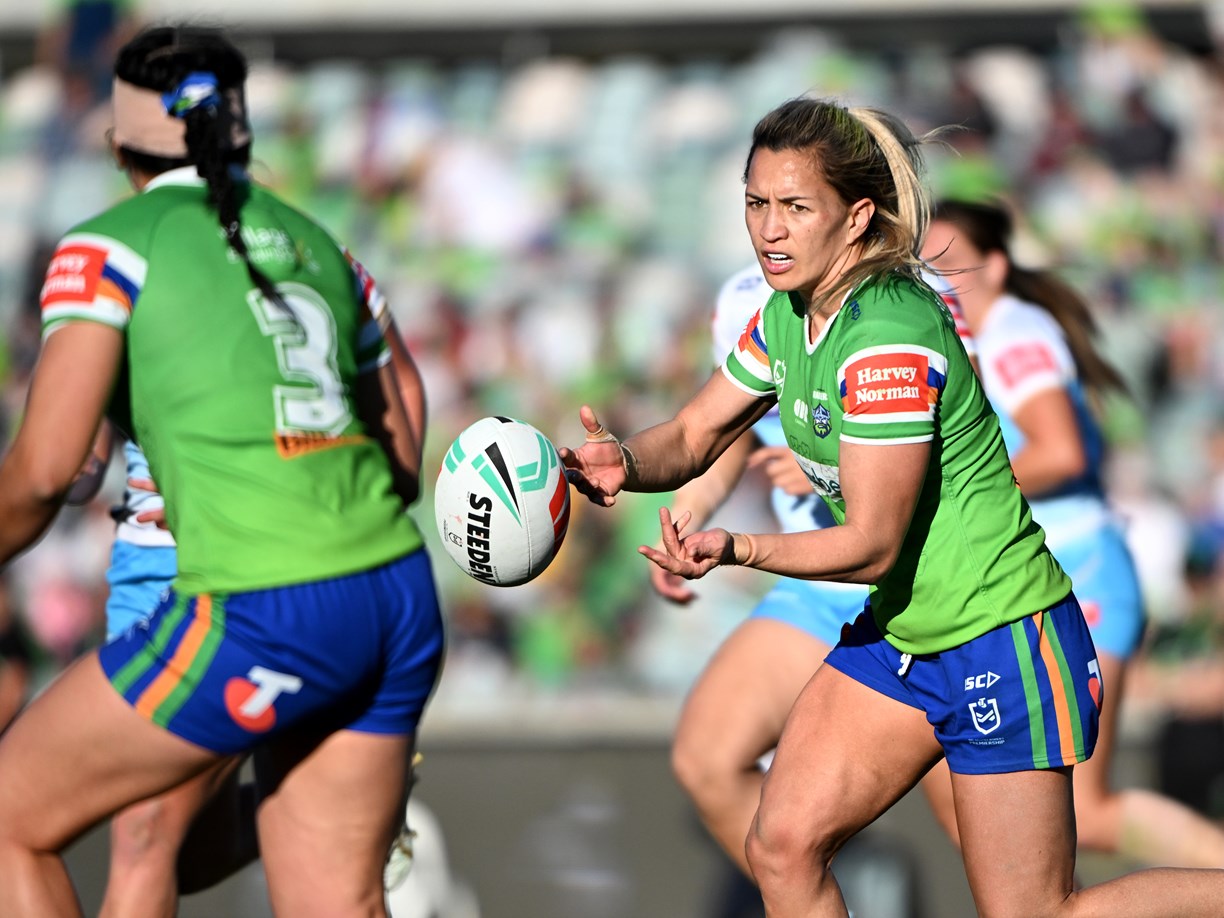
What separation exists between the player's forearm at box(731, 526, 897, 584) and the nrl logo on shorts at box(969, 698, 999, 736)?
462 mm

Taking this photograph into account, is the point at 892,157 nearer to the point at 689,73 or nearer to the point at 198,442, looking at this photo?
the point at 198,442

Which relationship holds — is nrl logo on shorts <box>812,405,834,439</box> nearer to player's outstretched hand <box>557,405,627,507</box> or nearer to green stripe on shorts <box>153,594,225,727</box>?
player's outstretched hand <box>557,405,627,507</box>

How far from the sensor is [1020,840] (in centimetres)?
315

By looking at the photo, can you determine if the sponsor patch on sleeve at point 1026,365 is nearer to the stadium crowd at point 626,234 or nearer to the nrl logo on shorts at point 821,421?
the nrl logo on shorts at point 821,421

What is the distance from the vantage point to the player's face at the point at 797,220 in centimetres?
305

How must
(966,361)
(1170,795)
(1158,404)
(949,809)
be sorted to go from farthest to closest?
(1158,404), (1170,795), (949,809), (966,361)

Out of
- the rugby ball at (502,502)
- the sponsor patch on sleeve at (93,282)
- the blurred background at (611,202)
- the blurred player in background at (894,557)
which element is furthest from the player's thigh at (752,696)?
the blurred background at (611,202)

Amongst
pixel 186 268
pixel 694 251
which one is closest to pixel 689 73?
pixel 694 251

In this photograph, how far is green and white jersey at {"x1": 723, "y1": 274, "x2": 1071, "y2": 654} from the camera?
117 inches

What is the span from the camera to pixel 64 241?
319 centimetres

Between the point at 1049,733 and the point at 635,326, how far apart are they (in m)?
6.16

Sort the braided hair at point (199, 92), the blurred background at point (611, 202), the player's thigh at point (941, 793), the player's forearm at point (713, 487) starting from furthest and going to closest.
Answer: the blurred background at point (611, 202) → the player's forearm at point (713, 487) → the player's thigh at point (941, 793) → the braided hair at point (199, 92)

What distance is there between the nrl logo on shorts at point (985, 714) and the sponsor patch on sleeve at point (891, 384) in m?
0.62

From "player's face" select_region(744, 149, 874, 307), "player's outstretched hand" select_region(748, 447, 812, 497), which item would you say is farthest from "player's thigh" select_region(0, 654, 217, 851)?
"player's outstretched hand" select_region(748, 447, 812, 497)
